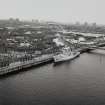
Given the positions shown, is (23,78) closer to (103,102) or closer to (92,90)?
(92,90)

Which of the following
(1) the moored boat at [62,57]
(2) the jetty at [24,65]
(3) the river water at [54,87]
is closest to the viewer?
(3) the river water at [54,87]

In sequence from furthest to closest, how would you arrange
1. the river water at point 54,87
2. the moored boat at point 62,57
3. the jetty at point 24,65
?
the moored boat at point 62,57, the jetty at point 24,65, the river water at point 54,87

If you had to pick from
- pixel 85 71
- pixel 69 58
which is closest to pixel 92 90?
pixel 85 71

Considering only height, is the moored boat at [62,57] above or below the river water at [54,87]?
above

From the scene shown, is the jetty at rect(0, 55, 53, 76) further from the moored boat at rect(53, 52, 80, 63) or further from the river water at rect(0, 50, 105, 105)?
the river water at rect(0, 50, 105, 105)

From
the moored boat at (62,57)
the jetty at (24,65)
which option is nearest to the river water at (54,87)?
the jetty at (24,65)

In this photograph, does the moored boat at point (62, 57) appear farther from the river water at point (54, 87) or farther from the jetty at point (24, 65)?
the river water at point (54, 87)

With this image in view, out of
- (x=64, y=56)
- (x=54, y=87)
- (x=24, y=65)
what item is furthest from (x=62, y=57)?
(x=54, y=87)
